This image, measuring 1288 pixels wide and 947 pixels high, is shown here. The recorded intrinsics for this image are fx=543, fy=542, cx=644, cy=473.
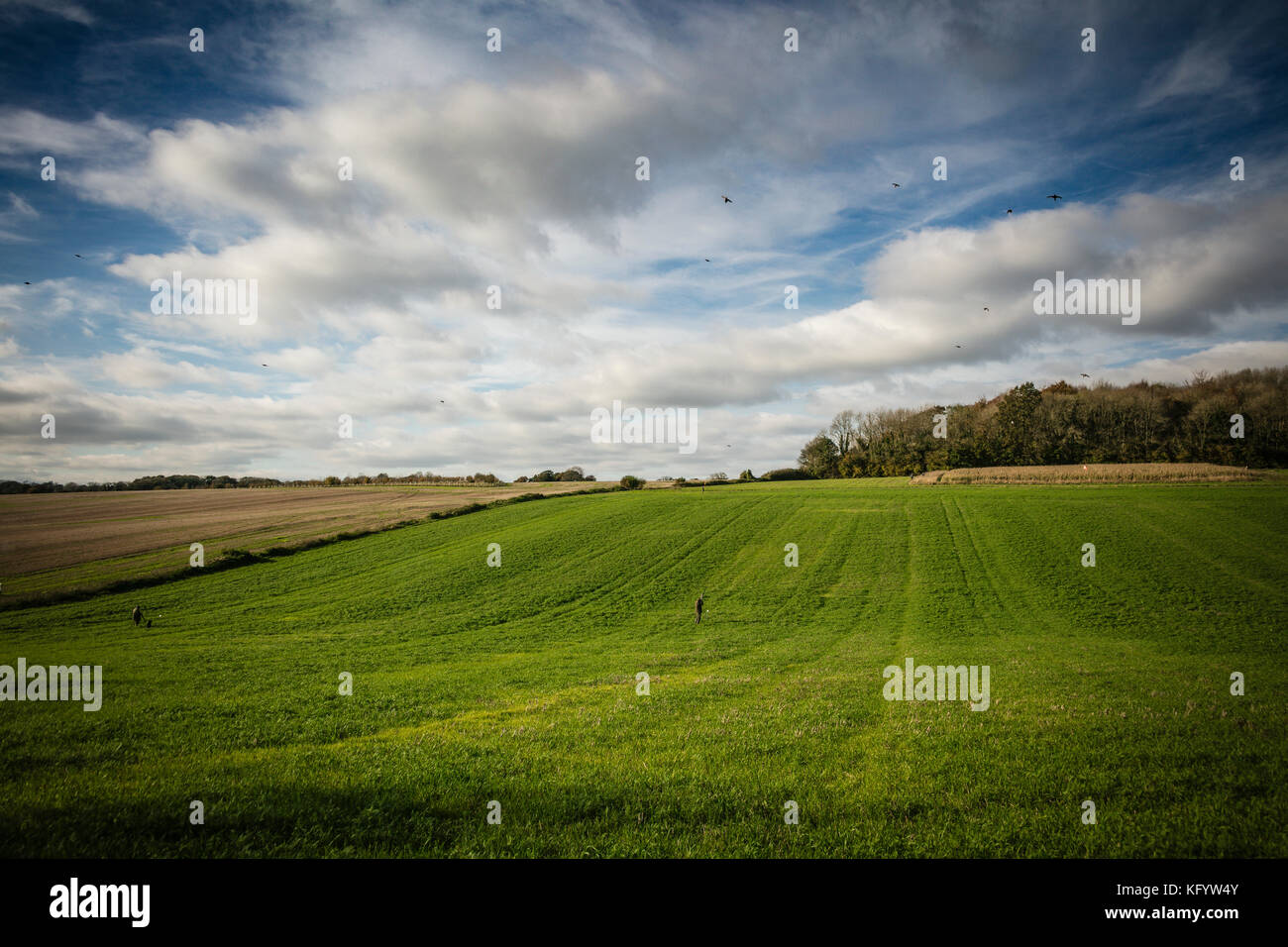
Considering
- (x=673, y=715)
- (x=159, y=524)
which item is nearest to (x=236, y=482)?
(x=159, y=524)

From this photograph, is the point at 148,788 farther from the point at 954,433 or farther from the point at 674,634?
the point at 954,433

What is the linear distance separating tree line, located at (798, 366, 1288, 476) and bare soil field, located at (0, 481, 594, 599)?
72.5 m

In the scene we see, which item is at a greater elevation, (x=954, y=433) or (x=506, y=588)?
(x=954, y=433)

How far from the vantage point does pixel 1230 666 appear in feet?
67.1

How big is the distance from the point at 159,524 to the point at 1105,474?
128 m

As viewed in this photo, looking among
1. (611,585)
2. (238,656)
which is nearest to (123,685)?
(238,656)

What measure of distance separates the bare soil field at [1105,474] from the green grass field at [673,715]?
3659 cm

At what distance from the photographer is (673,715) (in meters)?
13.6

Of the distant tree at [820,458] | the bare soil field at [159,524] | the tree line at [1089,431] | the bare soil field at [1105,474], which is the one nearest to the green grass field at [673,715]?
the bare soil field at [159,524]

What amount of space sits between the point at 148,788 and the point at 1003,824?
12.5m

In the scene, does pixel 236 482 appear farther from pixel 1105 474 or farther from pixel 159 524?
pixel 1105 474

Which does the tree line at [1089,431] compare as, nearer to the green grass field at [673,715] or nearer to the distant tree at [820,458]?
the distant tree at [820,458]
